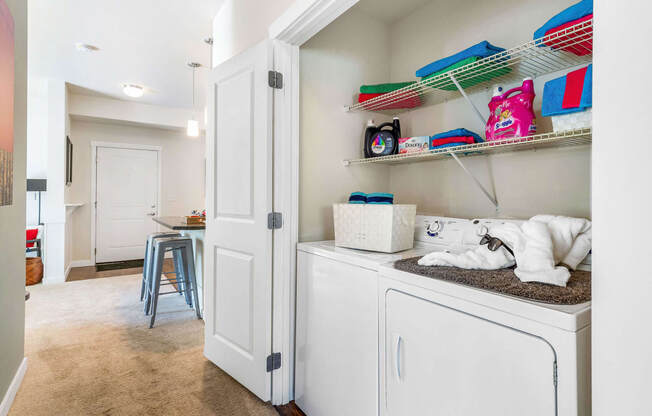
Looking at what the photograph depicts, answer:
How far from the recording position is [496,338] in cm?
89

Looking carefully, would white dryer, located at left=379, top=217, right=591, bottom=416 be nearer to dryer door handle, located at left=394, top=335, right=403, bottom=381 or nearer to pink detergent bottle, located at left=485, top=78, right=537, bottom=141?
dryer door handle, located at left=394, top=335, right=403, bottom=381

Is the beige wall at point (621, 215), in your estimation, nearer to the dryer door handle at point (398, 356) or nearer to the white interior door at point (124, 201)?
the dryer door handle at point (398, 356)

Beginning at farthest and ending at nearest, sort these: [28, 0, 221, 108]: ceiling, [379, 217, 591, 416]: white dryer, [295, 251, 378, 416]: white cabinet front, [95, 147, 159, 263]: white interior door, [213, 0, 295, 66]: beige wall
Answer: [95, 147, 159, 263]: white interior door → [28, 0, 221, 108]: ceiling → [213, 0, 295, 66]: beige wall → [295, 251, 378, 416]: white cabinet front → [379, 217, 591, 416]: white dryer

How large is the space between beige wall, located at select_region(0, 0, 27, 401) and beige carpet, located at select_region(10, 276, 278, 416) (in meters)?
0.25

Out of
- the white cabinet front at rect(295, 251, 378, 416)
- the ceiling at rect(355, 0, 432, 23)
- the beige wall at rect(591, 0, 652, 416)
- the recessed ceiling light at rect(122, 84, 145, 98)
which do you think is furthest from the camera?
the recessed ceiling light at rect(122, 84, 145, 98)

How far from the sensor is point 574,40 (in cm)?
117

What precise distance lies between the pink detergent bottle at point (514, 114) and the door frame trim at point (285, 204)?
0.97 metres

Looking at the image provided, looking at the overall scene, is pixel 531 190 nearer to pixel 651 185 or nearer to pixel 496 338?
pixel 496 338

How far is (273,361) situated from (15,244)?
5.11 ft

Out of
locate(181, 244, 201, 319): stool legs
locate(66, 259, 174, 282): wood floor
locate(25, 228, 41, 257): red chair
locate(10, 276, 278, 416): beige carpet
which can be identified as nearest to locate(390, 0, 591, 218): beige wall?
locate(10, 276, 278, 416): beige carpet

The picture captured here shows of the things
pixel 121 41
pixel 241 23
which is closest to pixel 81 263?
pixel 121 41

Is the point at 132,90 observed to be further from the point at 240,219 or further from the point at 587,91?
the point at 587,91

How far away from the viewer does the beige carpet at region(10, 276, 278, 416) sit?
1804 mm

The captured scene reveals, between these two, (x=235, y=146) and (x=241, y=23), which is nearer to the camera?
(x=235, y=146)
